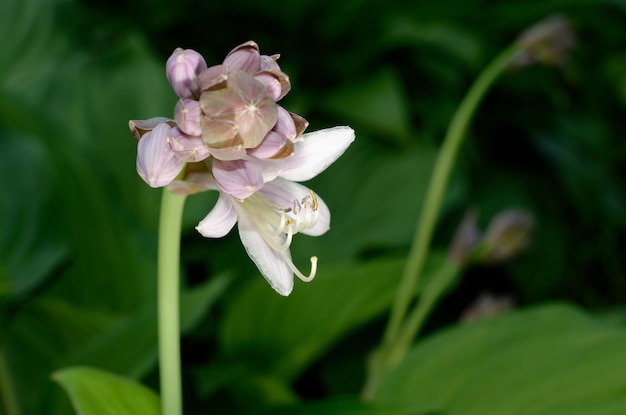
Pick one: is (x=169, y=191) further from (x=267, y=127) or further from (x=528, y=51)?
(x=528, y=51)

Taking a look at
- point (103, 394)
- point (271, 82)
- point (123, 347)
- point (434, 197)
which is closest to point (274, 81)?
point (271, 82)

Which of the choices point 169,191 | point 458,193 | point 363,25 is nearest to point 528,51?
point 458,193

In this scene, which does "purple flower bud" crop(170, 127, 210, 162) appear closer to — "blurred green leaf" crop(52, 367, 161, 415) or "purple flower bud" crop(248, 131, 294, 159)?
"purple flower bud" crop(248, 131, 294, 159)

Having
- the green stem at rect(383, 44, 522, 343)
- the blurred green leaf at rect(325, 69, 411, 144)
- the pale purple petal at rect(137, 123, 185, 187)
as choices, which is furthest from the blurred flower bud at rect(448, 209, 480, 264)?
the pale purple petal at rect(137, 123, 185, 187)

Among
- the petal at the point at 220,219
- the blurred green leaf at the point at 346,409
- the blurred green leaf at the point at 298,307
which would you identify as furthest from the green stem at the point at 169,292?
the blurred green leaf at the point at 298,307

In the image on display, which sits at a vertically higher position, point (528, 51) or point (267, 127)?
point (528, 51)

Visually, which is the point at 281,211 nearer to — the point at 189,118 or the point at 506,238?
the point at 189,118
